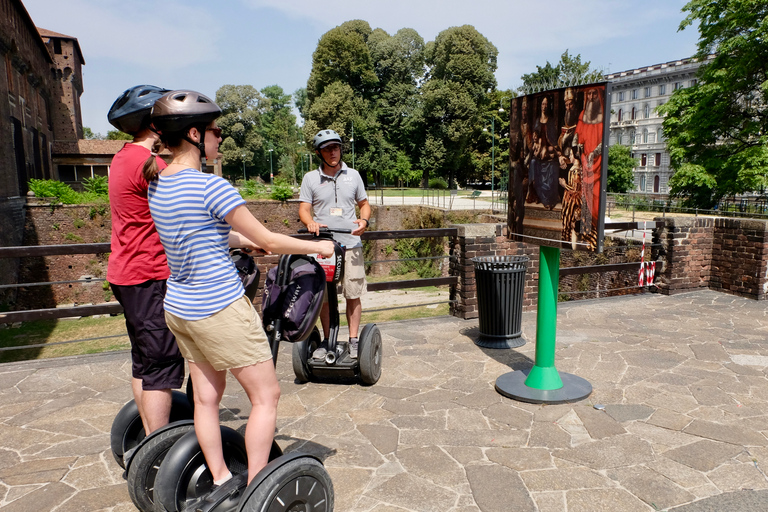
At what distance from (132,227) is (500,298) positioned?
13.0 ft

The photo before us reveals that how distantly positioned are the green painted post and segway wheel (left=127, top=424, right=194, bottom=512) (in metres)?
3.00

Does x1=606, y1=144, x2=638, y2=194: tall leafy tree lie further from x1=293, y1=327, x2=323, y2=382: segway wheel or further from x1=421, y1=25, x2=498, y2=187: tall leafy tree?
x1=293, y1=327, x2=323, y2=382: segway wheel

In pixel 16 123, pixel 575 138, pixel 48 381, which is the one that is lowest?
pixel 48 381

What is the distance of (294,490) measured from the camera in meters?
2.25

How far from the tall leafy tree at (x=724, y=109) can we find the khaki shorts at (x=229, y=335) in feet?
100

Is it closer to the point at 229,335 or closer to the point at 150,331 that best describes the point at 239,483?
the point at 229,335

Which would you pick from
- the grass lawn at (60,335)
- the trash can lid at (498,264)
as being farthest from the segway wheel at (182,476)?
the grass lawn at (60,335)

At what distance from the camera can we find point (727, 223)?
8.50 metres

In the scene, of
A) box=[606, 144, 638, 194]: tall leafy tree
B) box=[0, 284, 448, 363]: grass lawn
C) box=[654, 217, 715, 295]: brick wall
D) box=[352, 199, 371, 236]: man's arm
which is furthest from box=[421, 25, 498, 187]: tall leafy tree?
box=[352, 199, 371, 236]: man's arm

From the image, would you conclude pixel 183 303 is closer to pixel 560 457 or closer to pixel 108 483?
pixel 108 483

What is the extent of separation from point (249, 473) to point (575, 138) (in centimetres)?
319

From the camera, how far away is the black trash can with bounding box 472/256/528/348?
5.71 metres

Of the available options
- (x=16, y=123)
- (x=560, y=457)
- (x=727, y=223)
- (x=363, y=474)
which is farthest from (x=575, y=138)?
(x=16, y=123)

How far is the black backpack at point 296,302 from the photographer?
2.72 meters
